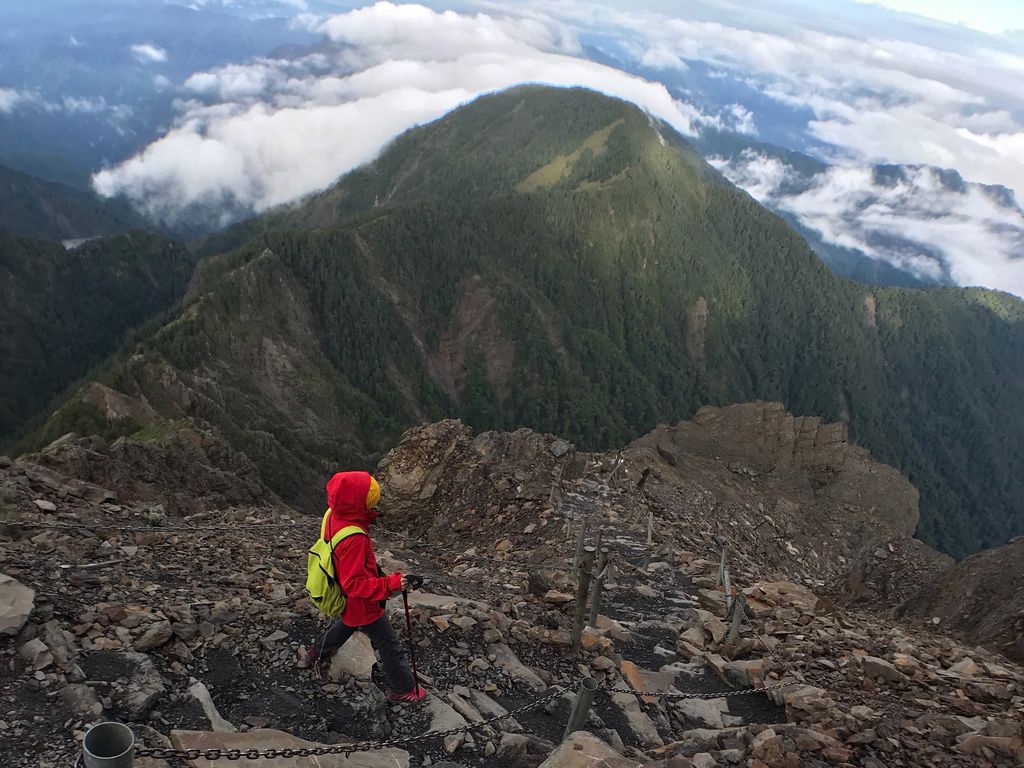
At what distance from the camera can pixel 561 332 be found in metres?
131

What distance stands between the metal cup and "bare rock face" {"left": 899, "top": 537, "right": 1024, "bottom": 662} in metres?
13.1

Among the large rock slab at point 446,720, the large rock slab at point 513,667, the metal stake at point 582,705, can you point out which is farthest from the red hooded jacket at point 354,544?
the large rock slab at point 513,667

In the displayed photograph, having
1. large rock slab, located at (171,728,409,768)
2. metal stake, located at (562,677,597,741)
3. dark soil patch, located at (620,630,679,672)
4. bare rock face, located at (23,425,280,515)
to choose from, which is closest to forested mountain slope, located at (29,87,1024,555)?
bare rock face, located at (23,425,280,515)

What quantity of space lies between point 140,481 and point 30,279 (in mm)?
125295

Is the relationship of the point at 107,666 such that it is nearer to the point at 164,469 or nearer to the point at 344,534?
the point at 344,534

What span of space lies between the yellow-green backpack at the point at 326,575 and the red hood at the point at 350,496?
0.45 ft

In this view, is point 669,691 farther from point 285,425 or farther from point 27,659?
point 285,425

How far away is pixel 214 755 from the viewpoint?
5242 millimetres

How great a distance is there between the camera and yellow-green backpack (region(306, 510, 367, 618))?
23.9ft

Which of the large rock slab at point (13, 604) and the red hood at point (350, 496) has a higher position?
the red hood at point (350, 496)

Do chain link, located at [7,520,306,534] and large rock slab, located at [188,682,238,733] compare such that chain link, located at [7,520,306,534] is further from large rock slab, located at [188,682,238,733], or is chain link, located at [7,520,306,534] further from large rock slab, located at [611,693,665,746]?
large rock slab, located at [611,693,665,746]

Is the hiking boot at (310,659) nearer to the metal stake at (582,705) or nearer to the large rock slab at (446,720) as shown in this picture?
the large rock slab at (446,720)

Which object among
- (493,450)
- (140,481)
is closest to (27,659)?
(493,450)

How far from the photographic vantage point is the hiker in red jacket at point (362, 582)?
7.22 m
